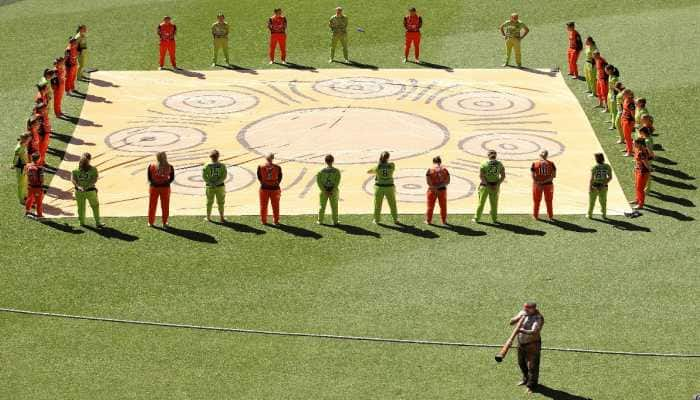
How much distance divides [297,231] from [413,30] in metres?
14.3

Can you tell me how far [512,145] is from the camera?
34469 mm

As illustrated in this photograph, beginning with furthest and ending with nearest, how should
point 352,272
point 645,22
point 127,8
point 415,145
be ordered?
point 127,8 → point 645,22 → point 415,145 → point 352,272

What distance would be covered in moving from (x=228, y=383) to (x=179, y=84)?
19.4 metres

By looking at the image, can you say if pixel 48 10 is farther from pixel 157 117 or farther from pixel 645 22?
pixel 645 22

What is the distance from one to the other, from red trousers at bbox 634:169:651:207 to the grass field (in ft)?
1.87

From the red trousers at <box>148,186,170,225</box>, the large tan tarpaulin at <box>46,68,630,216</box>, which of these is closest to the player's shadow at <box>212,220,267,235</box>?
the large tan tarpaulin at <box>46,68,630,216</box>

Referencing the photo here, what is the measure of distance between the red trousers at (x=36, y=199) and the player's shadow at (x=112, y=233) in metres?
1.17

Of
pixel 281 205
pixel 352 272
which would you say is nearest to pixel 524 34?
pixel 281 205

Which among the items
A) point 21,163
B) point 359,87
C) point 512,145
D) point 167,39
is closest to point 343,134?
point 512,145

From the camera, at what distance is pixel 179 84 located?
1570 inches

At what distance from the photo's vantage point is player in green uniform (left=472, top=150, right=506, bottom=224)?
28906mm

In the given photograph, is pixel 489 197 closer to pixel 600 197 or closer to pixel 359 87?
pixel 600 197

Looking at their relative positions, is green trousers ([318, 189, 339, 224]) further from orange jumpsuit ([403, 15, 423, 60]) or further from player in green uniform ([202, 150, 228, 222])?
orange jumpsuit ([403, 15, 423, 60])

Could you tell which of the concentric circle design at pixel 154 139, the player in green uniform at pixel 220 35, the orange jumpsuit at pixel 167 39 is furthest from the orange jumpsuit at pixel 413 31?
the concentric circle design at pixel 154 139
